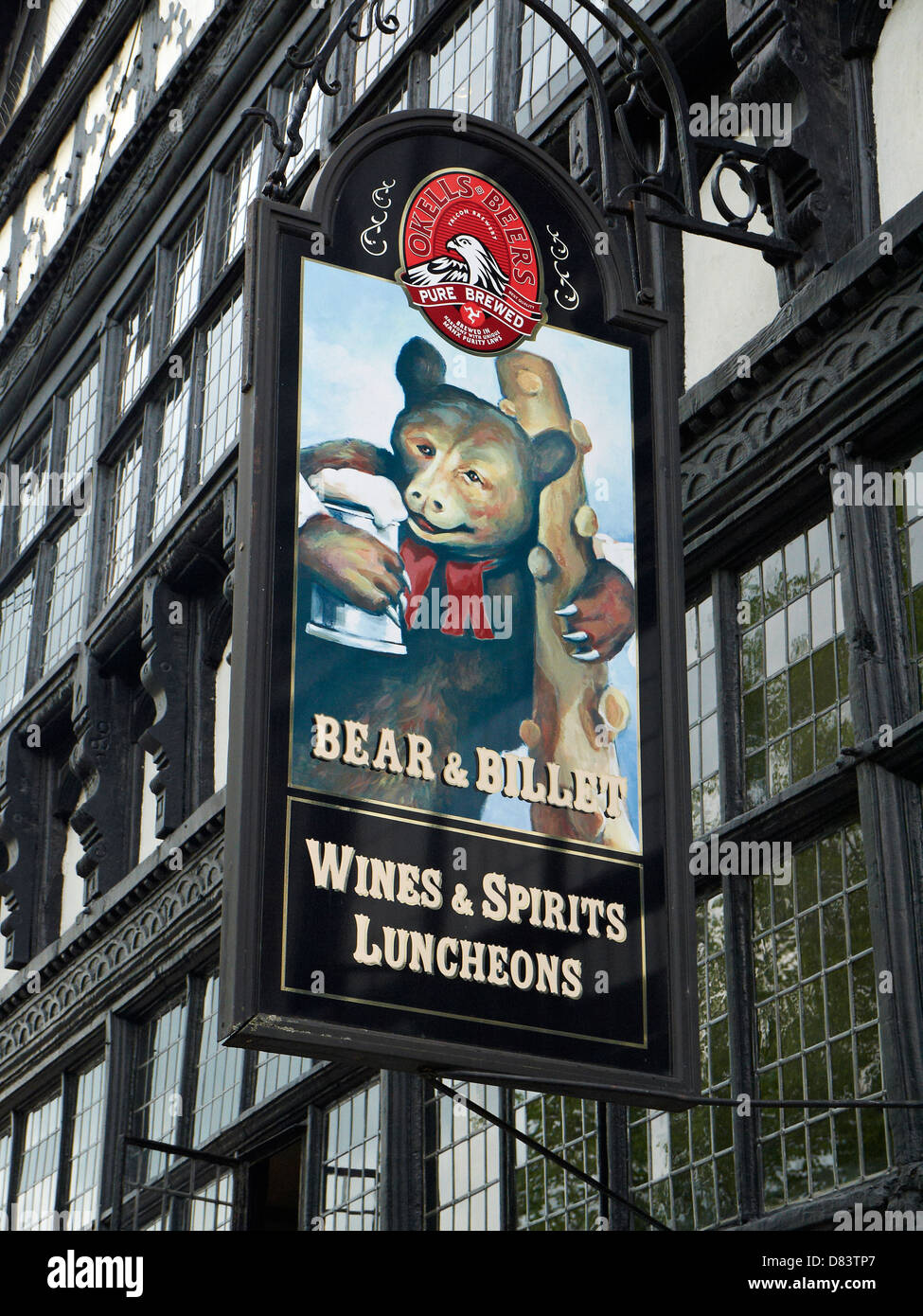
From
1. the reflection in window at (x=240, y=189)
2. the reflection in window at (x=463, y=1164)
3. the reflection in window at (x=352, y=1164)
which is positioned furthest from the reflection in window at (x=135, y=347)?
the reflection in window at (x=463, y=1164)

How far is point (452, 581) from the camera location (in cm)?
987

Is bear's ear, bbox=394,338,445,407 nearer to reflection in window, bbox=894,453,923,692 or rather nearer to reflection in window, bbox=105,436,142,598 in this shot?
reflection in window, bbox=894,453,923,692

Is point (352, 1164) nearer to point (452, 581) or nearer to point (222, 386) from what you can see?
point (452, 581)

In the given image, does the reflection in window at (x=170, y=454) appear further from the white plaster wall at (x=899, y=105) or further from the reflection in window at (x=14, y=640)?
the white plaster wall at (x=899, y=105)

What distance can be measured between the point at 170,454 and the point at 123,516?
1.31m

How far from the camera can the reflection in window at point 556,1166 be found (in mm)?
12227

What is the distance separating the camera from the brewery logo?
1068 centimetres

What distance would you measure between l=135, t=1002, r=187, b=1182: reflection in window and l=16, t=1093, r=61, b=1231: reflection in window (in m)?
1.49

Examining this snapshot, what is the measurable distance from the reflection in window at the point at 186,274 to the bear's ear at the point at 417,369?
34.8 feet

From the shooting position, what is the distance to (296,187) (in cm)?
1917

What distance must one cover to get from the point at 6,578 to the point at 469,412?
50.3ft

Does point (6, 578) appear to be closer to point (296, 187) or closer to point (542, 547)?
point (296, 187)
